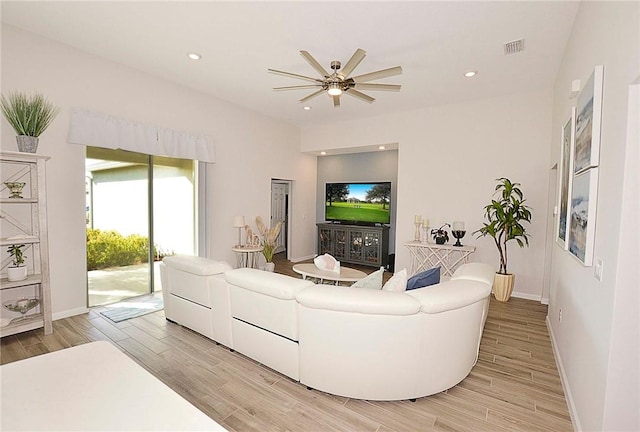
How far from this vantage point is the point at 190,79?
4477 mm

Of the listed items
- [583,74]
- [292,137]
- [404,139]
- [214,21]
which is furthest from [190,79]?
[583,74]

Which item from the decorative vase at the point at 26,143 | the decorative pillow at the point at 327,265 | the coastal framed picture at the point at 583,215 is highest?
the decorative vase at the point at 26,143

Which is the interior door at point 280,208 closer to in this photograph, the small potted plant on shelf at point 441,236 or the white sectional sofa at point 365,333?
the small potted plant on shelf at point 441,236

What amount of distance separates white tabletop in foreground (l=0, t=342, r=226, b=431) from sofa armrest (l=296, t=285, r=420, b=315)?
1.12 metres

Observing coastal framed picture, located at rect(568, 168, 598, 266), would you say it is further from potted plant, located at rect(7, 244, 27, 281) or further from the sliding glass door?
the sliding glass door

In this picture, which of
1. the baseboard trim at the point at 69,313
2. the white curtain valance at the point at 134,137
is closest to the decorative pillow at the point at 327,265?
the white curtain valance at the point at 134,137

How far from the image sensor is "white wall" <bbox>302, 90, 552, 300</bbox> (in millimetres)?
4684

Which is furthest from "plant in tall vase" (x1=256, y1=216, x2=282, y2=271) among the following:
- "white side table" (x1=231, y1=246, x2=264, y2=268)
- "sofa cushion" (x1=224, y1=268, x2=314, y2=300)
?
"sofa cushion" (x1=224, y1=268, x2=314, y2=300)

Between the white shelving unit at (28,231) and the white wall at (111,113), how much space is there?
195 millimetres

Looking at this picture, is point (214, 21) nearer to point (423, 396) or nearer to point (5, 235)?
point (5, 235)

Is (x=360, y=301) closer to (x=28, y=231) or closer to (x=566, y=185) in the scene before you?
(x=566, y=185)

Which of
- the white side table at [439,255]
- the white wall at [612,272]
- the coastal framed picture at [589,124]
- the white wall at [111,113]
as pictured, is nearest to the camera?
the white wall at [612,272]

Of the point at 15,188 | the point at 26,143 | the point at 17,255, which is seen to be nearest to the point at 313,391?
the point at 17,255

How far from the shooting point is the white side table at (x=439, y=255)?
5.00 m
